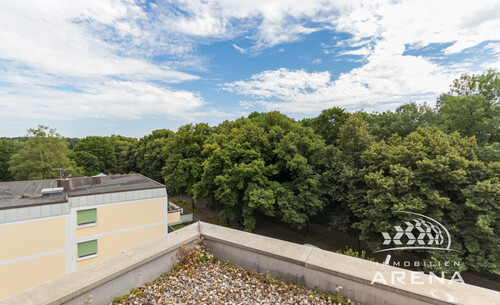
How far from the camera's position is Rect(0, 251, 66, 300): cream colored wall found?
9391 mm

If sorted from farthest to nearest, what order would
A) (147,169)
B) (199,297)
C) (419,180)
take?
(147,169), (419,180), (199,297)

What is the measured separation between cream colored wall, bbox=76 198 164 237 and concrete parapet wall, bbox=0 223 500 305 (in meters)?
10.2

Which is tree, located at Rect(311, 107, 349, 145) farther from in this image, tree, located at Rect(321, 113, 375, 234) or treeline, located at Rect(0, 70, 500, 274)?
tree, located at Rect(321, 113, 375, 234)

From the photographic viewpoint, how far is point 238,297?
3061mm

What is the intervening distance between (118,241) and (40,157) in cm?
2108

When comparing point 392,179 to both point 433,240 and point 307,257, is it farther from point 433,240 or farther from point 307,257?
point 307,257

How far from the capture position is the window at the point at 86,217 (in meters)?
11.0

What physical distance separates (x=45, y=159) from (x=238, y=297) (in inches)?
1258

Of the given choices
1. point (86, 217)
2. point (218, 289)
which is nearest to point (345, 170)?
point (218, 289)

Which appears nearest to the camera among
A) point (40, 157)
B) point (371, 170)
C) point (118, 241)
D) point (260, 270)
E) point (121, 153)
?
point (260, 270)

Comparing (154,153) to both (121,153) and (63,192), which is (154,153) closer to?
(63,192)

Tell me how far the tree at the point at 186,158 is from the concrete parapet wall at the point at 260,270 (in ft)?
55.9

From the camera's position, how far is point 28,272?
32.3ft

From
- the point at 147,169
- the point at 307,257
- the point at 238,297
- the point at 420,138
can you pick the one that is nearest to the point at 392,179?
the point at 420,138
